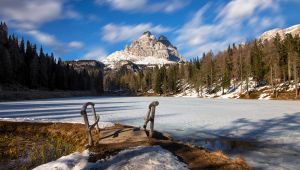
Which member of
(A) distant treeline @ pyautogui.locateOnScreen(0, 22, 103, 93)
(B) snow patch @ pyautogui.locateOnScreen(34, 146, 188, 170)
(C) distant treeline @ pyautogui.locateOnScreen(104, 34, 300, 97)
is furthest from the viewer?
(A) distant treeline @ pyautogui.locateOnScreen(0, 22, 103, 93)

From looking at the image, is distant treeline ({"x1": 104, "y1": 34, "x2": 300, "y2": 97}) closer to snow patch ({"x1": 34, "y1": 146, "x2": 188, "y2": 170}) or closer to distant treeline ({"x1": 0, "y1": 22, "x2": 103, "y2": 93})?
distant treeline ({"x1": 0, "y1": 22, "x2": 103, "y2": 93})

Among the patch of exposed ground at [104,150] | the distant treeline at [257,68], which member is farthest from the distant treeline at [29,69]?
the patch of exposed ground at [104,150]

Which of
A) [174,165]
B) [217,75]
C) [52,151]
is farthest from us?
[217,75]

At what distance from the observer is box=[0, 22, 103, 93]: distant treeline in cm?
11862

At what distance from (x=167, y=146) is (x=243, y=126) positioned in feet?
35.6

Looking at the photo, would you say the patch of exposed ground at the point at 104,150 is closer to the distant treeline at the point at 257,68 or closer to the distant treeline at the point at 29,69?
the distant treeline at the point at 257,68

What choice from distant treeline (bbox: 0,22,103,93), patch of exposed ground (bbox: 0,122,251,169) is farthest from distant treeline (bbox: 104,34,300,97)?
patch of exposed ground (bbox: 0,122,251,169)

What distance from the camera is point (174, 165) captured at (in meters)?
8.66

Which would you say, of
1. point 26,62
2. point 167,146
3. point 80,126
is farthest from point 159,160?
point 26,62

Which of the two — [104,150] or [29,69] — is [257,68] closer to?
[29,69]

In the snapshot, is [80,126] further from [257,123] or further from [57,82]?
[57,82]

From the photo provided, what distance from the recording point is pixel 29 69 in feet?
441

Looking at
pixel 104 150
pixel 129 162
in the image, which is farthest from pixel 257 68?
pixel 129 162

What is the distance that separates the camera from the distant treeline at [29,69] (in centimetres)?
11862
